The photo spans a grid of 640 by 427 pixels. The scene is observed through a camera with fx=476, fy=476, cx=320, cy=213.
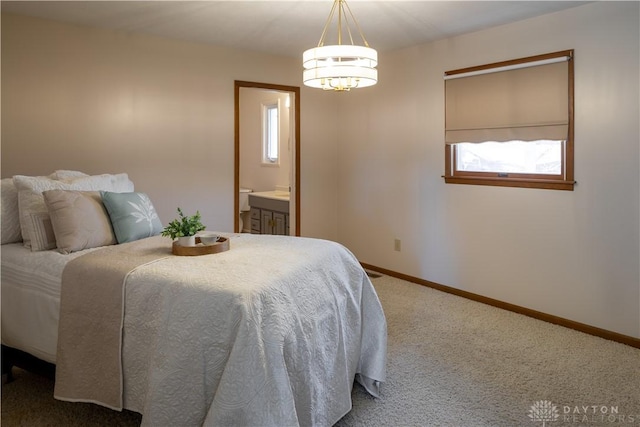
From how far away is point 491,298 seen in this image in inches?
161

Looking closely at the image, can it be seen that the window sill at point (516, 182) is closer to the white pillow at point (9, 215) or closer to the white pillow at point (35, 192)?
the white pillow at point (35, 192)

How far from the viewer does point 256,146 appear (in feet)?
22.7

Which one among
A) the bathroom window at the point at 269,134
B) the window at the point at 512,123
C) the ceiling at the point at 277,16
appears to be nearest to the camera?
the ceiling at the point at 277,16

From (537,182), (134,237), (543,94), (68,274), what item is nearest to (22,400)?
(68,274)

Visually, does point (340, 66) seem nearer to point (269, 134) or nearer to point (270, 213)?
point (270, 213)

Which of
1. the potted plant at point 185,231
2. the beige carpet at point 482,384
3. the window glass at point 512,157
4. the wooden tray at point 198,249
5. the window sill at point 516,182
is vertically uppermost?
the window glass at point 512,157

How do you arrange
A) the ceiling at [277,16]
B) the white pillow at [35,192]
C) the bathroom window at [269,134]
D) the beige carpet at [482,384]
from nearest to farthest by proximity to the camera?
the beige carpet at [482,384]
the white pillow at [35,192]
the ceiling at [277,16]
the bathroom window at [269,134]

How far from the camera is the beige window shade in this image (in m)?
3.50

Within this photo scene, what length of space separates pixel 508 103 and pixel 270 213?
3.10 metres

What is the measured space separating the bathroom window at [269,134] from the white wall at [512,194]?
5.22 feet

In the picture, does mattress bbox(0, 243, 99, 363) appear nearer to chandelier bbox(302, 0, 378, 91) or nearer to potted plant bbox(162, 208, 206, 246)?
potted plant bbox(162, 208, 206, 246)

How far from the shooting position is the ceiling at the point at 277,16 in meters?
3.32

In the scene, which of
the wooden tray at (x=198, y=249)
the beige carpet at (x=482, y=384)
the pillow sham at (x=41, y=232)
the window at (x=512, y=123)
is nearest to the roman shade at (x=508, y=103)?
the window at (x=512, y=123)

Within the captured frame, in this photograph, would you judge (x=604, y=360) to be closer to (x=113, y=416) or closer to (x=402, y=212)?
(x=402, y=212)
